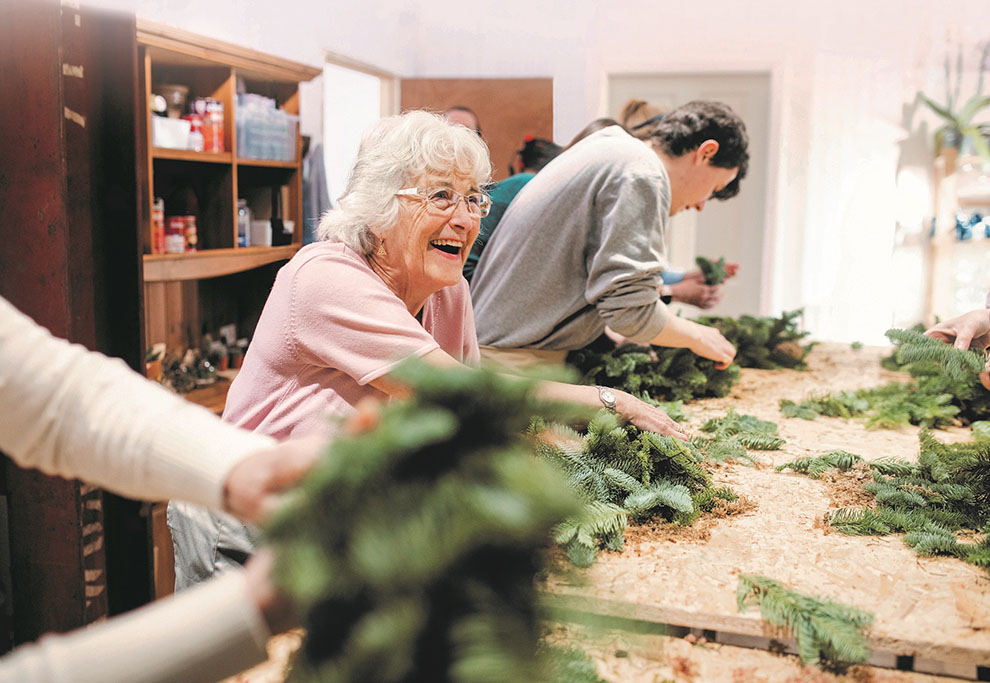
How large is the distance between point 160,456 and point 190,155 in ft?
8.94

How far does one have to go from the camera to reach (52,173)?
5.46 ft

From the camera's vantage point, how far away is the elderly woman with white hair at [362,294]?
4.80 ft

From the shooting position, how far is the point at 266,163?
382 centimetres

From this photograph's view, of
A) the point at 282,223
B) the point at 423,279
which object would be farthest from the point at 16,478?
the point at 282,223

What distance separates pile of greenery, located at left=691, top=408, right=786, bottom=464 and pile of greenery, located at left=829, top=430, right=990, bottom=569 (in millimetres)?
280

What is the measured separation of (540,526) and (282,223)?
3596mm

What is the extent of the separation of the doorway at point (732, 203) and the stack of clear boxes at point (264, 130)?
263 centimetres

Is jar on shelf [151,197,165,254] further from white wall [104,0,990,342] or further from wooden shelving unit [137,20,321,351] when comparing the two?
white wall [104,0,990,342]

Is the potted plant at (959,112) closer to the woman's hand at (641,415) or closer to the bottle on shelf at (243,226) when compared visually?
the bottle on shelf at (243,226)

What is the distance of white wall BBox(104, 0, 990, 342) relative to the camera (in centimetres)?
550

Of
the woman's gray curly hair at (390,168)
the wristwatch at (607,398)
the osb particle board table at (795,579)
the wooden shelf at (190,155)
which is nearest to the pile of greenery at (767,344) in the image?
the osb particle board table at (795,579)

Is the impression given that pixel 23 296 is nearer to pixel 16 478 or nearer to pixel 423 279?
pixel 16 478

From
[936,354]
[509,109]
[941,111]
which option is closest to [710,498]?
[936,354]

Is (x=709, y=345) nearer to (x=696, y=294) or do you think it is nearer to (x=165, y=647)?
(x=696, y=294)
